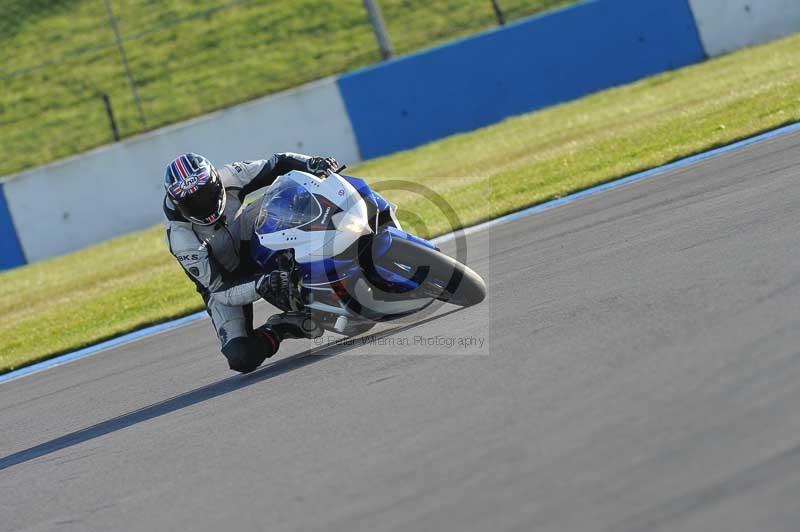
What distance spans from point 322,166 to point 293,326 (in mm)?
1055

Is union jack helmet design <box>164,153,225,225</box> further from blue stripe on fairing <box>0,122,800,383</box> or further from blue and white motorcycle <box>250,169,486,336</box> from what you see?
blue stripe on fairing <box>0,122,800,383</box>

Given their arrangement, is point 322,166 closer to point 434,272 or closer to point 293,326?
point 293,326

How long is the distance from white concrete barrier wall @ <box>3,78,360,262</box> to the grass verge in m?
0.67

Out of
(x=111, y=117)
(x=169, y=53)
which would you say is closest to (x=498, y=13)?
(x=111, y=117)

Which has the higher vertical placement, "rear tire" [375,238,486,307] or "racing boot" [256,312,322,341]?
"rear tire" [375,238,486,307]

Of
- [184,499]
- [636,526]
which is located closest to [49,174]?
[184,499]

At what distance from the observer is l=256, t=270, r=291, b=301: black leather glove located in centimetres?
693

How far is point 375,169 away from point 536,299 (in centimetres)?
1144

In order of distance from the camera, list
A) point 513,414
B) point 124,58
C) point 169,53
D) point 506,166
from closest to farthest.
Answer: point 513,414
point 506,166
point 124,58
point 169,53

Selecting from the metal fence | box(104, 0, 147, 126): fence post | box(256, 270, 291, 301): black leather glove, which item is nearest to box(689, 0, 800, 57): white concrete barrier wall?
the metal fence

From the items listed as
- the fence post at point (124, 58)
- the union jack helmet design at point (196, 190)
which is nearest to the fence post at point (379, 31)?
the fence post at point (124, 58)

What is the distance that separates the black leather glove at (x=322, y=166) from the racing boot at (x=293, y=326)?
0.93 metres

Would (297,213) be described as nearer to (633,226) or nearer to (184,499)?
(184,499)

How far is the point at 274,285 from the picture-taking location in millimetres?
6934
